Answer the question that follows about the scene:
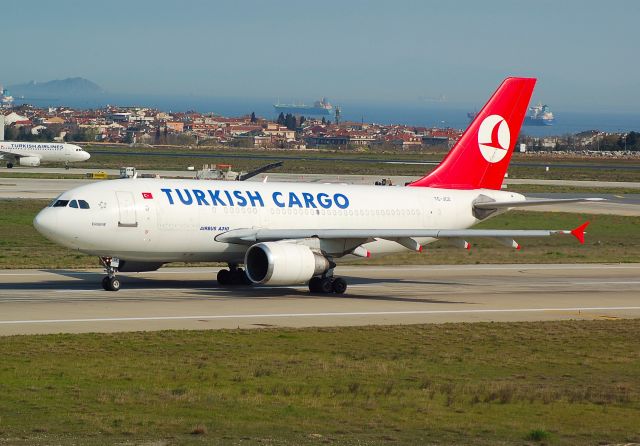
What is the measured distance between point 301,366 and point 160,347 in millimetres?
3910

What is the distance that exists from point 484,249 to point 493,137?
1331 cm

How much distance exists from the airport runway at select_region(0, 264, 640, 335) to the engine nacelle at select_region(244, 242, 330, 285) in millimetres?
809

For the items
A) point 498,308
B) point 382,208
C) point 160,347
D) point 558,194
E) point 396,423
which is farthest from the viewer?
point 558,194

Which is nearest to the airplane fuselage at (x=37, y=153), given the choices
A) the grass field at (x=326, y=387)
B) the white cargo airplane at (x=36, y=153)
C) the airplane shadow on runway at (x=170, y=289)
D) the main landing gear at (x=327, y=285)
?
the white cargo airplane at (x=36, y=153)

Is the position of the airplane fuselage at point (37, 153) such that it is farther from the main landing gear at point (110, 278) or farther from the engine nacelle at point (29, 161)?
the main landing gear at point (110, 278)

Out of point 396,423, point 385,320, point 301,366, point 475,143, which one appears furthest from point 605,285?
point 396,423

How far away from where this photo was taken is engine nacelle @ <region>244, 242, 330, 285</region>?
1457 inches

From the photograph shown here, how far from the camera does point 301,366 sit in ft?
85.6

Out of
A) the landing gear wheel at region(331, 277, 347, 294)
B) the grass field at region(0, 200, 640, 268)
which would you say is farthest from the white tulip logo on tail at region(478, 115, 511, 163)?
the landing gear wheel at region(331, 277, 347, 294)

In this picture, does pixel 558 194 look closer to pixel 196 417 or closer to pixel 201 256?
pixel 201 256

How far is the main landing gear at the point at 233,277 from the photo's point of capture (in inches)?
1649

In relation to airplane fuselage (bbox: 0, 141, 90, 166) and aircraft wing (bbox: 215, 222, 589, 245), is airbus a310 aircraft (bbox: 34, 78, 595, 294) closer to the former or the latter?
aircraft wing (bbox: 215, 222, 589, 245)

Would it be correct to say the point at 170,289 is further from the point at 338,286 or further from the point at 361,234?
the point at 361,234

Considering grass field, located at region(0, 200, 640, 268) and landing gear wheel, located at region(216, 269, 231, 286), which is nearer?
landing gear wheel, located at region(216, 269, 231, 286)
